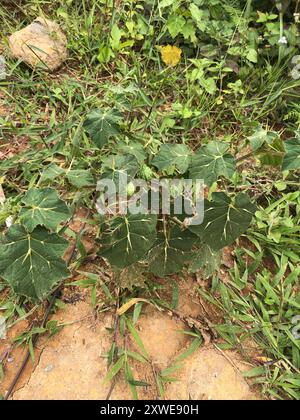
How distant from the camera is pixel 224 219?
1.54 meters

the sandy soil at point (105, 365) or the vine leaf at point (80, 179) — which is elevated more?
the vine leaf at point (80, 179)

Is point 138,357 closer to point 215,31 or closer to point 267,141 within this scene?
point 267,141

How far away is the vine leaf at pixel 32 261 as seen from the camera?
1.42 metres

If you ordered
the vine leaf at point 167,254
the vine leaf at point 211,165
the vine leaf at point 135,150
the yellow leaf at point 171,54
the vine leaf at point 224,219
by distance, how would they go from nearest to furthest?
the vine leaf at point 224,219, the vine leaf at point 211,165, the vine leaf at point 167,254, the vine leaf at point 135,150, the yellow leaf at point 171,54

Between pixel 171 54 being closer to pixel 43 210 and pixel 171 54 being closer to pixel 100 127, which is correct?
pixel 100 127

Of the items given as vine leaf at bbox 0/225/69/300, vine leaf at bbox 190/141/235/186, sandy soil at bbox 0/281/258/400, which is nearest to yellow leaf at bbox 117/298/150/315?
sandy soil at bbox 0/281/258/400

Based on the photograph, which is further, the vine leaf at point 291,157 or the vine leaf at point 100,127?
the vine leaf at point 100,127

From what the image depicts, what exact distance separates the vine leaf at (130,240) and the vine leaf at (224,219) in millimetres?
167

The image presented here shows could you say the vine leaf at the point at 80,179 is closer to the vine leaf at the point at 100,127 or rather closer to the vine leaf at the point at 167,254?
the vine leaf at the point at 100,127

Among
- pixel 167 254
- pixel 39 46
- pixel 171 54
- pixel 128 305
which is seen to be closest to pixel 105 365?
pixel 128 305

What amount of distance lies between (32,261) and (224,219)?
70 centimetres

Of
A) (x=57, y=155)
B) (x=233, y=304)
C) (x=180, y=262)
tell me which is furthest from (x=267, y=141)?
(x=57, y=155)

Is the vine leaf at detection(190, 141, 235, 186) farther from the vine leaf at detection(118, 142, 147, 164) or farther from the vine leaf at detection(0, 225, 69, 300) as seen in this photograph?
the vine leaf at detection(0, 225, 69, 300)

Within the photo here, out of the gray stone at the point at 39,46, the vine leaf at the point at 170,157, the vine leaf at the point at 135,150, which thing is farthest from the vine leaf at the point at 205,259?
the gray stone at the point at 39,46
